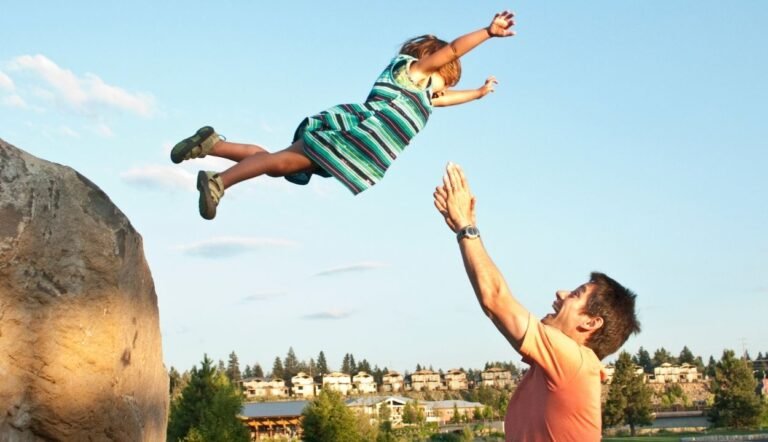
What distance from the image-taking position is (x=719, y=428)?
70.0 metres

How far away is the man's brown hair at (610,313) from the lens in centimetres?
414

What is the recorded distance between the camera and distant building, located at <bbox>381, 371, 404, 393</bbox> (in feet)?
553

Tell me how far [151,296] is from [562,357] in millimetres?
2990

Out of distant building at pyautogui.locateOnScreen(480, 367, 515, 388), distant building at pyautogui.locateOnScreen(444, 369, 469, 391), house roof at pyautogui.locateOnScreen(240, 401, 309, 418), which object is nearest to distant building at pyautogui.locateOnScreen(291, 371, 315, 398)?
distant building at pyautogui.locateOnScreen(444, 369, 469, 391)

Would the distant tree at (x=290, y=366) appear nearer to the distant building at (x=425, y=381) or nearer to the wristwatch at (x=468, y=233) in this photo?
the distant building at (x=425, y=381)

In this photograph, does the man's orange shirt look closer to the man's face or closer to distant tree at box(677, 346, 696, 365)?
the man's face

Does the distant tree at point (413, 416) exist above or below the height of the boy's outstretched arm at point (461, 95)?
below

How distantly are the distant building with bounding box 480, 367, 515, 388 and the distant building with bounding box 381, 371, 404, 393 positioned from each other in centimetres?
1526

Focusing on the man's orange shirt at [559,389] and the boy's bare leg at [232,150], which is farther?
the boy's bare leg at [232,150]

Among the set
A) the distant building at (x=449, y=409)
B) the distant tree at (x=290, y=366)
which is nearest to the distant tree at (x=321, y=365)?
the distant tree at (x=290, y=366)

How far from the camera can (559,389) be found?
395 cm

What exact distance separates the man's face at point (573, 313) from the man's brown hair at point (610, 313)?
0.9 inches

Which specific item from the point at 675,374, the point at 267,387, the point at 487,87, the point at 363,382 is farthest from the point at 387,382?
the point at 487,87

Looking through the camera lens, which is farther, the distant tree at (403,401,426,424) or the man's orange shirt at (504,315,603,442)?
the distant tree at (403,401,426,424)
